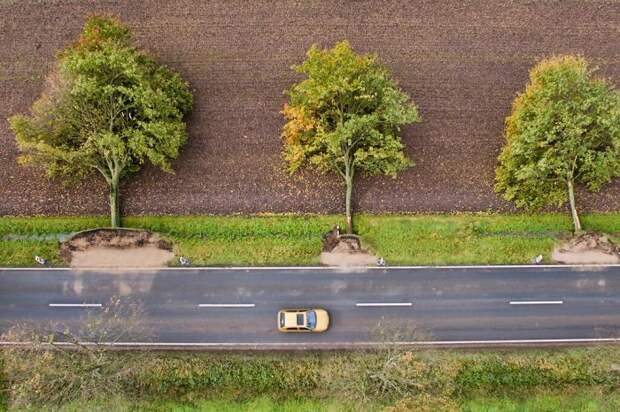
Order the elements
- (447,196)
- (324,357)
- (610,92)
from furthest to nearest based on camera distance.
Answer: (447,196), (324,357), (610,92)

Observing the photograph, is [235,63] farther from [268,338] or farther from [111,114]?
[268,338]

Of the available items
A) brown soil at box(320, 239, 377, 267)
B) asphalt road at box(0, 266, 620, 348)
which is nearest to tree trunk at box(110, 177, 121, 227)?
asphalt road at box(0, 266, 620, 348)

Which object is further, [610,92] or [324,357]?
[324,357]

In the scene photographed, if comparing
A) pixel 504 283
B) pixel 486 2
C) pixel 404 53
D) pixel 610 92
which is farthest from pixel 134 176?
pixel 610 92

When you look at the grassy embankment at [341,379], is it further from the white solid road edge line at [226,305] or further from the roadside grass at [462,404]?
the white solid road edge line at [226,305]

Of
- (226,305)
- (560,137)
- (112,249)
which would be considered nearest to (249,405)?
(226,305)

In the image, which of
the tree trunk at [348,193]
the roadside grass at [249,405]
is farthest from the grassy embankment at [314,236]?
the roadside grass at [249,405]
